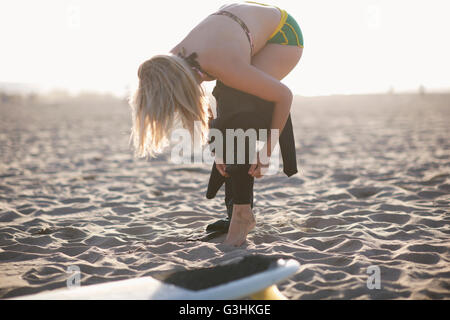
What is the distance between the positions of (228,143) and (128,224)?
1324mm

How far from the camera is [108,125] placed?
12695mm

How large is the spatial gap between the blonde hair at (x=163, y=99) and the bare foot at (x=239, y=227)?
0.75 m

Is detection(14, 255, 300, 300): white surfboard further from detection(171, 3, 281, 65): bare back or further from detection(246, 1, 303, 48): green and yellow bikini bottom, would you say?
detection(246, 1, 303, 48): green and yellow bikini bottom

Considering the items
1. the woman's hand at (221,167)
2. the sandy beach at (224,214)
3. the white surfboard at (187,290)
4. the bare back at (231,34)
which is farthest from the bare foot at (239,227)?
the bare back at (231,34)

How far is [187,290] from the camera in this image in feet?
5.57

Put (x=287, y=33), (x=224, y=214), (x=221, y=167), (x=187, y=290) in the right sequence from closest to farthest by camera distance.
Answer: (x=187, y=290) < (x=287, y=33) < (x=221, y=167) < (x=224, y=214)

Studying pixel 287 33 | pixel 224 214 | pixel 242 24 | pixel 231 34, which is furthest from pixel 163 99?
pixel 224 214

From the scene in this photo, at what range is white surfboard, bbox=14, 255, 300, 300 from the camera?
1627mm

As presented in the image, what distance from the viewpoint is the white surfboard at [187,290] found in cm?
163

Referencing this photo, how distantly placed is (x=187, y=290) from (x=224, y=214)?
1909 millimetres

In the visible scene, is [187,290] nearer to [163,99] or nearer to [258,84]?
[163,99]

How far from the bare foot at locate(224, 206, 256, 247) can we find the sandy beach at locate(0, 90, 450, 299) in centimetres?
7

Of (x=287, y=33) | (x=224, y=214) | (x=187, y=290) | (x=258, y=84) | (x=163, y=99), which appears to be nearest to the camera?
(x=187, y=290)

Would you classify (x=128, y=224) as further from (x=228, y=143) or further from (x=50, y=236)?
(x=228, y=143)
